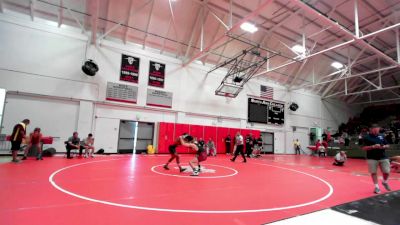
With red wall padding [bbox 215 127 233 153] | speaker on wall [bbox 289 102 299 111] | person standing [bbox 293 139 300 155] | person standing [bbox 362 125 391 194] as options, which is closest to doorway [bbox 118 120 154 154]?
red wall padding [bbox 215 127 233 153]

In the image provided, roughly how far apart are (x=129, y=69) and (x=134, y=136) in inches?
178

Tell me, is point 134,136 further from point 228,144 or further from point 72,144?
point 228,144

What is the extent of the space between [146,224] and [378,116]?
1269 inches

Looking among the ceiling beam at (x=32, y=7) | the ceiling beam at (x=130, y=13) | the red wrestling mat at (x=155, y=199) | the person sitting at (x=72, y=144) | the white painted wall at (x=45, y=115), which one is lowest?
the red wrestling mat at (x=155, y=199)

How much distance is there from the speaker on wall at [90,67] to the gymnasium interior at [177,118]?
63 mm

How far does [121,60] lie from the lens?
13477mm

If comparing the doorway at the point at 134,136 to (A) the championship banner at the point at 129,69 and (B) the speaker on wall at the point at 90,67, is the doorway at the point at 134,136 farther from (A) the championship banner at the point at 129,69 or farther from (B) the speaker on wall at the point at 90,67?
(B) the speaker on wall at the point at 90,67

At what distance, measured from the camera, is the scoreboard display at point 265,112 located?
18719 mm

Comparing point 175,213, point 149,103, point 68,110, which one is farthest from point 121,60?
point 175,213

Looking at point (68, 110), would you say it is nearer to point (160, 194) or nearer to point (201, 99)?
point (201, 99)

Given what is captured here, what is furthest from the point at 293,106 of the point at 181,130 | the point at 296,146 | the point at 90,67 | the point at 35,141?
the point at 35,141

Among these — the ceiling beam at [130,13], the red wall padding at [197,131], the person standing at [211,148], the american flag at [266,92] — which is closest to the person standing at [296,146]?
the american flag at [266,92]

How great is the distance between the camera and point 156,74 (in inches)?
573

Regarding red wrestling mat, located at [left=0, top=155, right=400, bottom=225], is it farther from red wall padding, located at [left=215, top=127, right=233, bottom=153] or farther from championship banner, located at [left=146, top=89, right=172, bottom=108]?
red wall padding, located at [left=215, top=127, right=233, bottom=153]
